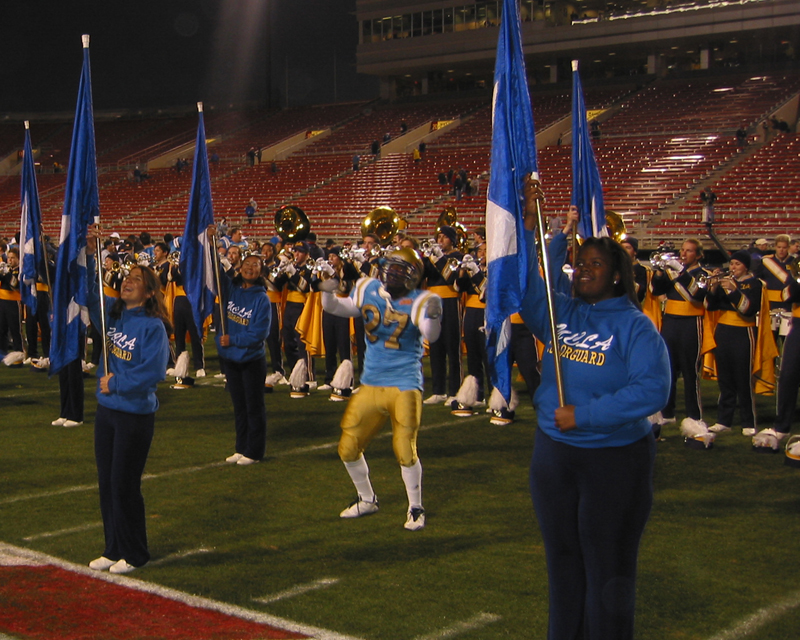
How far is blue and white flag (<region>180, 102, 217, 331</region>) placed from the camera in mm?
8102

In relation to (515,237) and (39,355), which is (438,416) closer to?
(515,237)

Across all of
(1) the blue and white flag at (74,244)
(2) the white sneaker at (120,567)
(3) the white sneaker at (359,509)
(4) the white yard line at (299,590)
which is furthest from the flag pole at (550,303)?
(1) the blue and white flag at (74,244)

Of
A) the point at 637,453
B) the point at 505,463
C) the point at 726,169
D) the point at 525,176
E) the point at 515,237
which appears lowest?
the point at 505,463

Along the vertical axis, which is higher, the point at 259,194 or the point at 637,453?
the point at 259,194

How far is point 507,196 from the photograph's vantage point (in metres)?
3.70

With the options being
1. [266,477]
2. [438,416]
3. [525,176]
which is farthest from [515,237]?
[438,416]

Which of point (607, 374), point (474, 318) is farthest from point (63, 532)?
point (474, 318)

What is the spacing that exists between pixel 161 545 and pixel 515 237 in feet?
9.71

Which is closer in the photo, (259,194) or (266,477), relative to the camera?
(266,477)

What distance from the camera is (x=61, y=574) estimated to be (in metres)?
4.84

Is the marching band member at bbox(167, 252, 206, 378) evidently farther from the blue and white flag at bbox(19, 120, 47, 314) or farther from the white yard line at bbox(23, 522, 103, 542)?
the white yard line at bbox(23, 522, 103, 542)

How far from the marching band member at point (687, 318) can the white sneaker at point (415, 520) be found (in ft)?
11.0

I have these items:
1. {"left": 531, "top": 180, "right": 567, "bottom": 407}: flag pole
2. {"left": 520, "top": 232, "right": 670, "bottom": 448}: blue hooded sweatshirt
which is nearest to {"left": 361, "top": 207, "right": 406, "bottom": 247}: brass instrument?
→ {"left": 531, "top": 180, "right": 567, "bottom": 407}: flag pole

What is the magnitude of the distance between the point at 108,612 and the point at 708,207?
2298 cm
